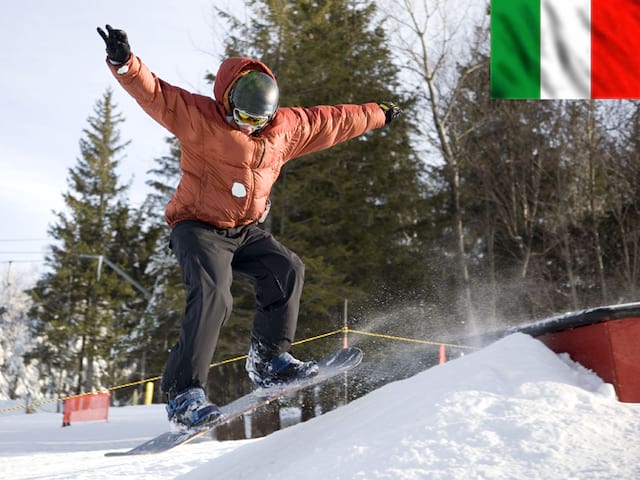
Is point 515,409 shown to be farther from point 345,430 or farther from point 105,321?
point 105,321

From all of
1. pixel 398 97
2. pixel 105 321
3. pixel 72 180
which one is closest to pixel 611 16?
pixel 398 97

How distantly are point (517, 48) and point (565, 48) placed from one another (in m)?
0.33

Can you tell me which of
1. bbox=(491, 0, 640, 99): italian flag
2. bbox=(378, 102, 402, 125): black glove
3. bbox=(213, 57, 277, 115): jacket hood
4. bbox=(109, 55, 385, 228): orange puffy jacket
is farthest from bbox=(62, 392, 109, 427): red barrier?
bbox=(491, 0, 640, 99): italian flag

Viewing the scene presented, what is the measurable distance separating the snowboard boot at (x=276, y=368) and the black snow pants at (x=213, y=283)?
0.59 feet

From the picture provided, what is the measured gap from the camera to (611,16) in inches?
169

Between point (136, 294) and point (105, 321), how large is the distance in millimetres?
2627

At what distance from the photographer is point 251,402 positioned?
398 centimetres

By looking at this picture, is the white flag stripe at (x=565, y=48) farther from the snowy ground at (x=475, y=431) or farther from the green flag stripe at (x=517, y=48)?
the snowy ground at (x=475, y=431)

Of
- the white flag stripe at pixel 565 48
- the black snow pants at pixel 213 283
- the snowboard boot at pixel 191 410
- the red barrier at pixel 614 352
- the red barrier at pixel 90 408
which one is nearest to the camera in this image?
the red barrier at pixel 614 352

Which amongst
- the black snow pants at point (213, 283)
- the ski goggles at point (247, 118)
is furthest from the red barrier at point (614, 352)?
the ski goggles at point (247, 118)

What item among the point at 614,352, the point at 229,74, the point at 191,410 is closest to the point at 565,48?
the point at 614,352

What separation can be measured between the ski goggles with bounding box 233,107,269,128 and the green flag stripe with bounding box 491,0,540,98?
1.74m

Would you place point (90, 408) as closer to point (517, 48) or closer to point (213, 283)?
point (213, 283)

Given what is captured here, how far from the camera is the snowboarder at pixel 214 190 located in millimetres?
3477
